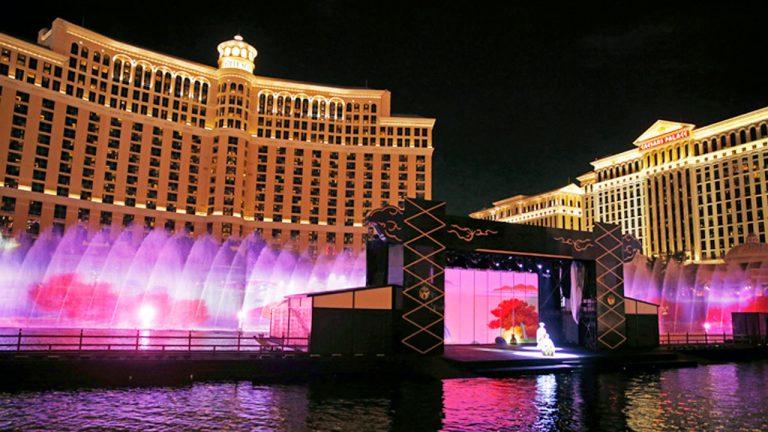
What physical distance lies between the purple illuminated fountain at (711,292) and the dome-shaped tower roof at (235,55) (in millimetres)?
86518

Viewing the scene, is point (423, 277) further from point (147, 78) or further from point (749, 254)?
point (147, 78)

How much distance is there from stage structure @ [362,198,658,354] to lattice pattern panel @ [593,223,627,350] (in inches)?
2.0

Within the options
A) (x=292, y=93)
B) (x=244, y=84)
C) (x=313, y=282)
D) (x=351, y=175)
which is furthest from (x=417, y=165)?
(x=313, y=282)

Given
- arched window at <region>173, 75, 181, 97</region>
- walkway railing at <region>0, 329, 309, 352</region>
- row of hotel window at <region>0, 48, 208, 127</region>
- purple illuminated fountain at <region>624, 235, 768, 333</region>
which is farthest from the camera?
arched window at <region>173, 75, 181, 97</region>

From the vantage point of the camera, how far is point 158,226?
103312 mm

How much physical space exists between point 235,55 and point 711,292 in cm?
9747

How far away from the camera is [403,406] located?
589 inches

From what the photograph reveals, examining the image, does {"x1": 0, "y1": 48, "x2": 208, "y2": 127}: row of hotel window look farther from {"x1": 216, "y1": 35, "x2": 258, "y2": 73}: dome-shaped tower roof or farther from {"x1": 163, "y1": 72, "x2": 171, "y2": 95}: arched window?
{"x1": 216, "y1": 35, "x2": 258, "y2": 73}: dome-shaped tower roof

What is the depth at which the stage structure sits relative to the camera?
2275 centimetres

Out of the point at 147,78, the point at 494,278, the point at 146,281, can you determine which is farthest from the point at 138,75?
the point at 494,278

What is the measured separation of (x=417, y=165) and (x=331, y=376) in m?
107

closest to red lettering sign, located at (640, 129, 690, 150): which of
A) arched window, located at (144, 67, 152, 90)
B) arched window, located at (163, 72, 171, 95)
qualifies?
arched window, located at (163, 72, 171, 95)

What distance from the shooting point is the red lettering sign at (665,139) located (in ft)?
381

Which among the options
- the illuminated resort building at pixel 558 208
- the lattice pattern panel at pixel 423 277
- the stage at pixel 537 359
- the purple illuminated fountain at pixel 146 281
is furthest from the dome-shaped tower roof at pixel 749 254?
the illuminated resort building at pixel 558 208
